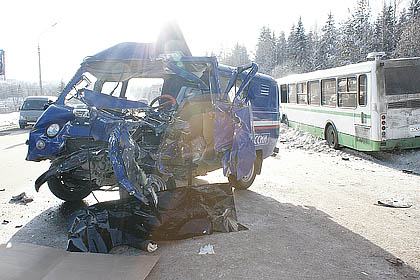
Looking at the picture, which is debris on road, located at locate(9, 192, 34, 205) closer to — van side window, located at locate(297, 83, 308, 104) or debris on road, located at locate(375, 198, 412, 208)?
debris on road, located at locate(375, 198, 412, 208)

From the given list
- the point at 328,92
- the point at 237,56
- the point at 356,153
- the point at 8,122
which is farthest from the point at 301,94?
the point at 237,56

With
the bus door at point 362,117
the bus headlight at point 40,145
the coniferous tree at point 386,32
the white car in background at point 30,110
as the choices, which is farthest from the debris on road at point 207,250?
the coniferous tree at point 386,32

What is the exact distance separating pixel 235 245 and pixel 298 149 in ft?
30.7

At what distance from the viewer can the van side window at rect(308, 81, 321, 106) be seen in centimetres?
1373

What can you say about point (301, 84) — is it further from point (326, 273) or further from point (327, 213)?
point (326, 273)

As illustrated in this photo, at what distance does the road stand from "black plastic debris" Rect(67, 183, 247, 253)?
0.16m

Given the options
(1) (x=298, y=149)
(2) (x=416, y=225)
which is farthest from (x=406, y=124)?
Result: (2) (x=416, y=225)

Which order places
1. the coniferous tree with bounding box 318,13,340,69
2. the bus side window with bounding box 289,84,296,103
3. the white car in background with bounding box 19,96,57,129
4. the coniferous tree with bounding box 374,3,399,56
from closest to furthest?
the bus side window with bounding box 289,84,296,103 < the white car in background with bounding box 19,96,57,129 < the coniferous tree with bounding box 374,3,399,56 < the coniferous tree with bounding box 318,13,340,69

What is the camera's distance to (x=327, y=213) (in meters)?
5.64

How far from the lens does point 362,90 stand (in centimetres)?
1044

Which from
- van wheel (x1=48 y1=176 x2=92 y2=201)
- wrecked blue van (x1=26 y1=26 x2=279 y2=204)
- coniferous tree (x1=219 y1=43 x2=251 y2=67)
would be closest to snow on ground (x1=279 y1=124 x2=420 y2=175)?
wrecked blue van (x1=26 y1=26 x2=279 y2=204)

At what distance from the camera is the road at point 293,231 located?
371 centimetres

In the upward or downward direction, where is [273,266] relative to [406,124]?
downward

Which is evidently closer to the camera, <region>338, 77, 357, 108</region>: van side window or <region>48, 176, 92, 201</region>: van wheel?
<region>48, 176, 92, 201</region>: van wheel
